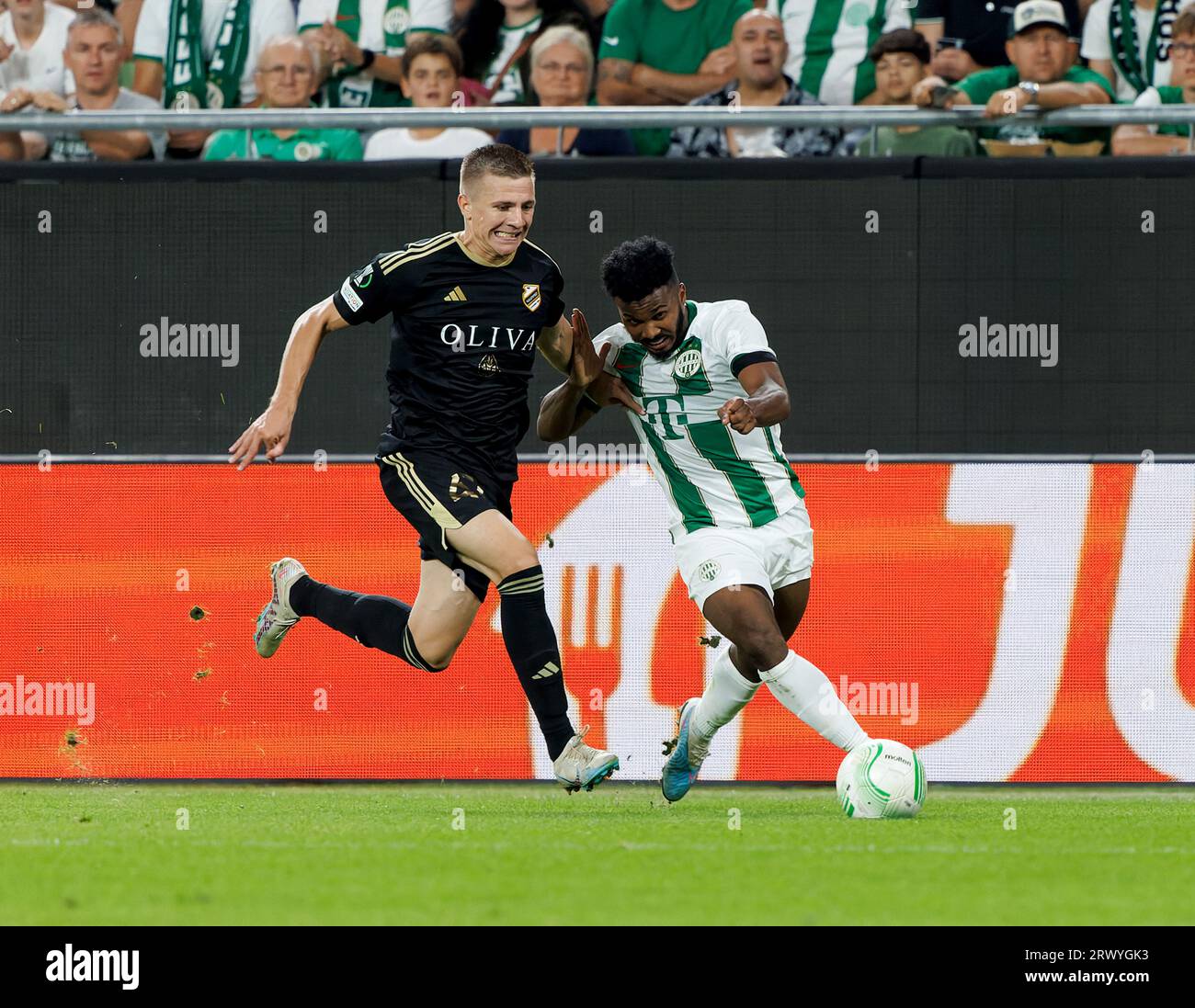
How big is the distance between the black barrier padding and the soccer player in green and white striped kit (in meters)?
1.27

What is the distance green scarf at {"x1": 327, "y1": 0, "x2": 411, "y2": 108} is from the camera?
1013cm

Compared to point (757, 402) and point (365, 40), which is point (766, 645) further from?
point (365, 40)

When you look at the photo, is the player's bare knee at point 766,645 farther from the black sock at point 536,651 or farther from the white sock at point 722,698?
the black sock at point 536,651

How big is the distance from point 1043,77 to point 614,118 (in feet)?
7.76

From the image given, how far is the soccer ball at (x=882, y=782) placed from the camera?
21.1 ft

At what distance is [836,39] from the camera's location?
9.88 metres

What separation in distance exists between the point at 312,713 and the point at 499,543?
78.1 inches

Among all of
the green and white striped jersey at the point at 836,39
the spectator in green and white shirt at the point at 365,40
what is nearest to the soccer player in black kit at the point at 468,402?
the green and white striped jersey at the point at 836,39

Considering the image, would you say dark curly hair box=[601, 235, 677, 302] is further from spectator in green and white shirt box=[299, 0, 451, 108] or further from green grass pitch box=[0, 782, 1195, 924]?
spectator in green and white shirt box=[299, 0, 451, 108]

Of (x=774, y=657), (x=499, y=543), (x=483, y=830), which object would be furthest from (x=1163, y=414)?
(x=483, y=830)

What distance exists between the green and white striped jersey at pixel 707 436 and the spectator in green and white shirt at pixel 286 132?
8.85 feet

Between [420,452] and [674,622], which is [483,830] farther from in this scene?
[674,622]

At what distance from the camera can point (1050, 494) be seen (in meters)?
8.32

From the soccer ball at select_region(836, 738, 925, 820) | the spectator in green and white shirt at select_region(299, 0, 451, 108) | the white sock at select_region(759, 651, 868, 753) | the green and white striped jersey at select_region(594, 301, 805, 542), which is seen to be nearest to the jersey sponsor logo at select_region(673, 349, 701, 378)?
the green and white striped jersey at select_region(594, 301, 805, 542)
